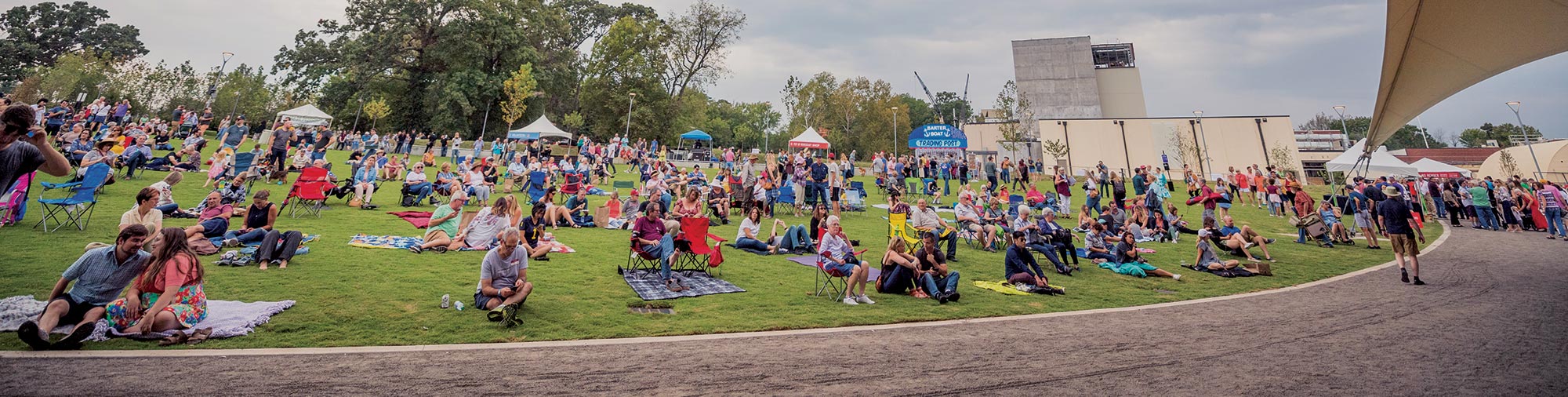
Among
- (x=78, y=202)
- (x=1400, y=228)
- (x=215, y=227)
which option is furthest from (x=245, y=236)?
(x=1400, y=228)

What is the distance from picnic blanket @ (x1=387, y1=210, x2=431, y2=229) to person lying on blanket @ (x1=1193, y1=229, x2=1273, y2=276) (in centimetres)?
1419

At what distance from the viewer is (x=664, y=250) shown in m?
7.55

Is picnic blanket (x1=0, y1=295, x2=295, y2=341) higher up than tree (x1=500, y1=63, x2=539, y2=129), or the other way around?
tree (x1=500, y1=63, x2=539, y2=129)

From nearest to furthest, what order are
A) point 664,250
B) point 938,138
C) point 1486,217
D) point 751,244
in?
point 664,250
point 751,244
point 1486,217
point 938,138

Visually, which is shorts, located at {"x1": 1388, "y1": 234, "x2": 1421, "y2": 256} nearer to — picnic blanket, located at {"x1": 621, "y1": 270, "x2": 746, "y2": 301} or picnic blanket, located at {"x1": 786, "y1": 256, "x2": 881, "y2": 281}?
picnic blanket, located at {"x1": 786, "y1": 256, "x2": 881, "y2": 281}

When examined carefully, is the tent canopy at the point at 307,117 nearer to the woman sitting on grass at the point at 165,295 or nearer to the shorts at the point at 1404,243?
the woman sitting on grass at the point at 165,295

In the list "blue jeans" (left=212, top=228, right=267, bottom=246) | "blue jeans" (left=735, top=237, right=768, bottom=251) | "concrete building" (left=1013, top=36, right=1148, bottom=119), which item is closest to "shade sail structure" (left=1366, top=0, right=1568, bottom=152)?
"blue jeans" (left=735, top=237, right=768, bottom=251)

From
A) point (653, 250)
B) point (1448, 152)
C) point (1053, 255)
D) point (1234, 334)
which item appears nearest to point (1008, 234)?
point (1053, 255)

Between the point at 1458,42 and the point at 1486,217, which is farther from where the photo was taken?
the point at 1486,217

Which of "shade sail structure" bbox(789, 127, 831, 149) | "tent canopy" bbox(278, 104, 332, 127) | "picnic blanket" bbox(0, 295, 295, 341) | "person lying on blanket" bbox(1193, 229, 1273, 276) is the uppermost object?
"tent canopy" bbox(278, 104, 332, 127)

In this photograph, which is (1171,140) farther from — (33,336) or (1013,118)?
(33,336)

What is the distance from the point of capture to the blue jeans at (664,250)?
24.6 ft

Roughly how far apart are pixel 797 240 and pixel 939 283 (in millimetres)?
3839

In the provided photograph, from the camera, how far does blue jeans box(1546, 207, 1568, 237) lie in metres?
15.0
